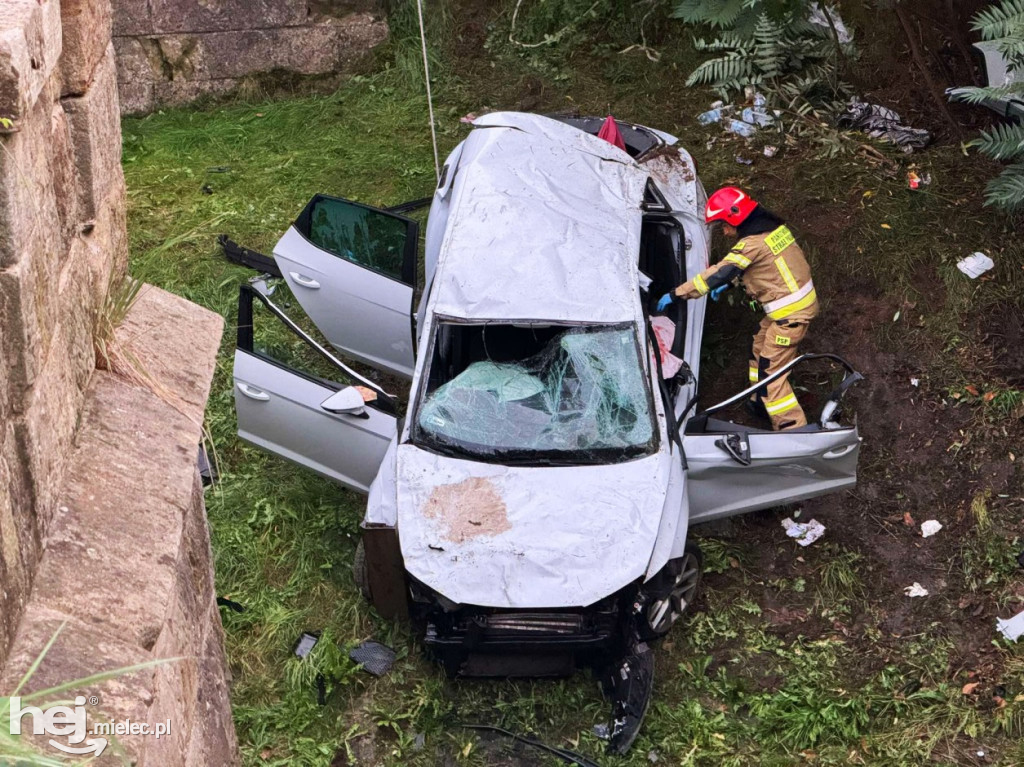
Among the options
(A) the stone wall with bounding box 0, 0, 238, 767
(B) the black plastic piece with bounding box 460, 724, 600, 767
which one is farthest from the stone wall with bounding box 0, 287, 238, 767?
(B) the black plastic piece with bounding box 460, 724, 600, 767

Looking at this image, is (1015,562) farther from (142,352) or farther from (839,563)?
(142,352)

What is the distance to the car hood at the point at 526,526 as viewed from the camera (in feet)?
17.0

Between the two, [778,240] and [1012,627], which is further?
[778,240]

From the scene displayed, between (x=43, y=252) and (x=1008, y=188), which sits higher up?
(x=43, y=252)

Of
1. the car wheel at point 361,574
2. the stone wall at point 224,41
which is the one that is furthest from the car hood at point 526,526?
the stone wall at point 224,41

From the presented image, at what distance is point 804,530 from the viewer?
666cm

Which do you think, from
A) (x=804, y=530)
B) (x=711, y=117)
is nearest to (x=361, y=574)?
(x=804, y=530)

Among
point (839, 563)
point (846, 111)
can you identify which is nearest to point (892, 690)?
point (839, 563)

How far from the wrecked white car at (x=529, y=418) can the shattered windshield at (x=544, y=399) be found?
1 centimetres

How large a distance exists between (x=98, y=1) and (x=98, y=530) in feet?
3.90

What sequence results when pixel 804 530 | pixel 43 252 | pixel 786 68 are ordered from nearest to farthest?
pixel 43 252
pixel 804 530
pixel 786 68

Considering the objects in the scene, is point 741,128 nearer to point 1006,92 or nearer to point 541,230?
point 1006,92

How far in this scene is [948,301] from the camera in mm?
7980

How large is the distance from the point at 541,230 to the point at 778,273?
160 cm
